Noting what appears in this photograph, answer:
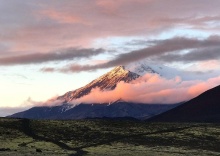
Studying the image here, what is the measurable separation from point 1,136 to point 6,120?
3504 centimetres

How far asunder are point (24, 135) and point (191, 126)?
77120 millimetres

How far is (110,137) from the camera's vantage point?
143 metres

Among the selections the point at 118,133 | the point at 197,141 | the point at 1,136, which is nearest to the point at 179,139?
the point at 197,141

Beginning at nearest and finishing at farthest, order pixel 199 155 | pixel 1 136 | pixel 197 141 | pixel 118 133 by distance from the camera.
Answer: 1. pixel 199 155
2. pixel 1 136
3. pixel 197 141
4. pixel 118 133

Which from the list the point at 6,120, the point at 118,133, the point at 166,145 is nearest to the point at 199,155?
the point at 166,145

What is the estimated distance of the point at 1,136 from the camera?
129 m

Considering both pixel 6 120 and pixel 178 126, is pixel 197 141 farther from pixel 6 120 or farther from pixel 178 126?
pixel 6 120

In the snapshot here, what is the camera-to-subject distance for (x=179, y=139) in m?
143

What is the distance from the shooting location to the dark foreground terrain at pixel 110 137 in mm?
114525

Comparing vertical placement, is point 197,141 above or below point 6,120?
below

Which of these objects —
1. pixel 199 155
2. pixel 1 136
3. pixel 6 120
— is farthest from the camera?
pixel 6 120

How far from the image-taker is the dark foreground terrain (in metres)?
115

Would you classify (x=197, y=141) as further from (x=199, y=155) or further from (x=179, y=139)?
(x=199, y=155)

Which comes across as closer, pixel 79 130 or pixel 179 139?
pixel 179 139
